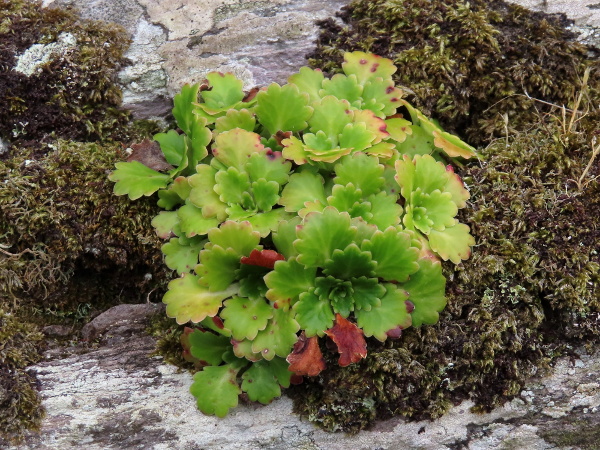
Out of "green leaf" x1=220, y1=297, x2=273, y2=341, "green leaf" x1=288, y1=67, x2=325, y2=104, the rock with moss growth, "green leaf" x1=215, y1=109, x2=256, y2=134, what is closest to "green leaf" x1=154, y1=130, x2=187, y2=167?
"green leaf" x1=215, y1=109, x2=256, y2=134

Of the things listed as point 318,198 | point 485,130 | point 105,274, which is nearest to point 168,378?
point 105,274

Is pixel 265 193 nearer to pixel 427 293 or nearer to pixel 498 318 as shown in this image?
pixel 427 293

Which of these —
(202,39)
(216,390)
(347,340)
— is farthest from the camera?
(202,39)

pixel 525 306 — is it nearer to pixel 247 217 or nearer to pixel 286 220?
pixel 286 220

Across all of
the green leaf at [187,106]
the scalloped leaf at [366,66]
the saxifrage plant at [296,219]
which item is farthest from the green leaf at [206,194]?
the scalloped leaf at [366,66]

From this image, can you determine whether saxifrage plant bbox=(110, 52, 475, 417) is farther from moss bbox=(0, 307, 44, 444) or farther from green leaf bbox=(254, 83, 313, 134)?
moss bbox=(0, 307, 44, 444)

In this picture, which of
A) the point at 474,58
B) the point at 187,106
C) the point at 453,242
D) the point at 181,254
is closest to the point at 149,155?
the point at 187,106

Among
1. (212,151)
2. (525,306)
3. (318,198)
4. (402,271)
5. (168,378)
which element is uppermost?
(212,151)
